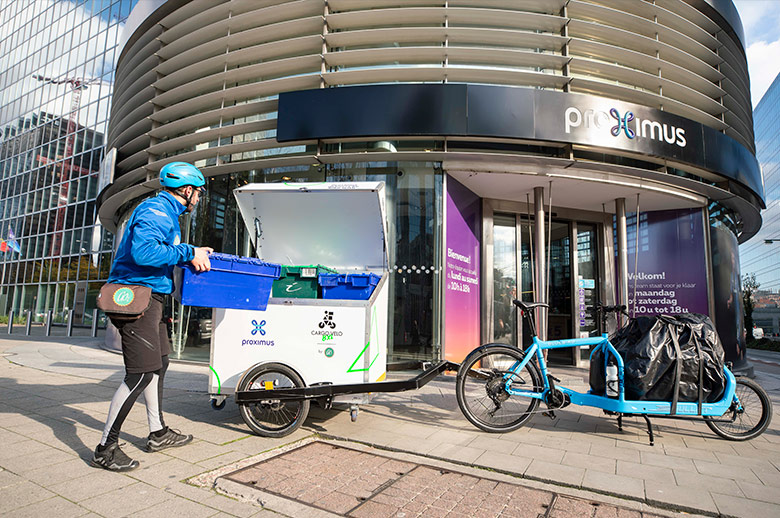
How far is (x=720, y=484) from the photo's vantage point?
10.2ft

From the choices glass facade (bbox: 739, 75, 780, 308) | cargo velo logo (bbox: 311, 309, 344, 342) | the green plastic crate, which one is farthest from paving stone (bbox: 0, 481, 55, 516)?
glass facade (bbox: 739, 75, 780, 308)

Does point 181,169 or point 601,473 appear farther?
point 181,169

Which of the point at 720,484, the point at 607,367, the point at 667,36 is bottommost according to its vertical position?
the point at 720,484

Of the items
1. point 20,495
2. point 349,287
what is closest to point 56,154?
point 349,287

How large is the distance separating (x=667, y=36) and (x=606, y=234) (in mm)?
4431

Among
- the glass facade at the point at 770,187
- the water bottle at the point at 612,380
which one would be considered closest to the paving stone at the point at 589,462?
the water bottle at the point at 612,380

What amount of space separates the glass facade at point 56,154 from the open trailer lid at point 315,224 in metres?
21.2

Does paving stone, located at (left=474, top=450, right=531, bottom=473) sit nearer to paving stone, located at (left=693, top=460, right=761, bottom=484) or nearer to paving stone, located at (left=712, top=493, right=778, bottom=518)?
Answer: paving stone, located at (left=712, top=493, right=778, bottom=518)

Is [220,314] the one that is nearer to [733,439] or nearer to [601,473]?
[601,473]

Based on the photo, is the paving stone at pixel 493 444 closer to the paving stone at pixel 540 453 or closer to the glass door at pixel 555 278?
the paving stone at pixel 540 453

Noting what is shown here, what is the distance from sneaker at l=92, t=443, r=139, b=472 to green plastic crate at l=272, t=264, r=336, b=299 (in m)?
1.86

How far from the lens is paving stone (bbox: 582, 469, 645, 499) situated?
2875 millimetres

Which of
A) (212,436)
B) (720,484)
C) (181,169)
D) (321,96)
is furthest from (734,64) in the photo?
(212,436)

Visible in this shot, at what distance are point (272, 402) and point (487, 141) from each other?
6174 mm
